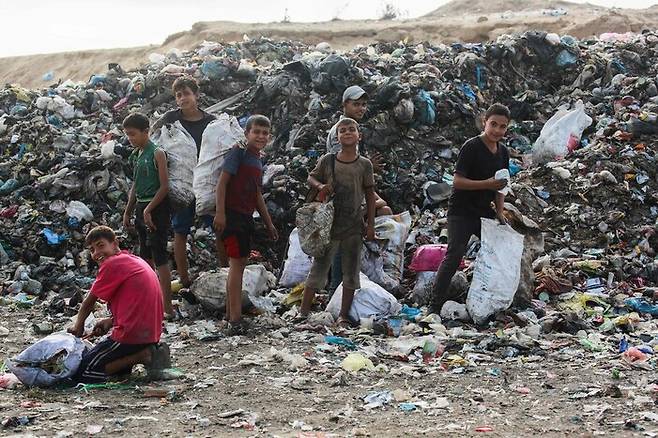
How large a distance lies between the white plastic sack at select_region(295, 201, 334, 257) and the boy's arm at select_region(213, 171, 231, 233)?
0.55 meters

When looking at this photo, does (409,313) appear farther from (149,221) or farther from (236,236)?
(149,221)

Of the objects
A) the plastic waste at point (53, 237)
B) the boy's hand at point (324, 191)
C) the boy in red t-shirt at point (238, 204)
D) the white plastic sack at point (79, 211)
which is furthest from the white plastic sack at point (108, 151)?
the boy's hand at point (324, 191)

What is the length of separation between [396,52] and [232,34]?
15570mm

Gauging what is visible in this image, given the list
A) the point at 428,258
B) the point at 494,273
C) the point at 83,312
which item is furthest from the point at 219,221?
the point at 494,273

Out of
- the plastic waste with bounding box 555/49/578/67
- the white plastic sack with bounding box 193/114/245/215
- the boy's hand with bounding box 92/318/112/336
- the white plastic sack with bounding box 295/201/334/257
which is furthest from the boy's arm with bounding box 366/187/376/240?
the plastic waste with bounding box 555/49/578/67

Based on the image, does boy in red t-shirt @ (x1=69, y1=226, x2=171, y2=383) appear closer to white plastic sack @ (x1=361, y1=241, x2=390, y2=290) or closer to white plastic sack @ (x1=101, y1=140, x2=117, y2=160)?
white plastic sack @ (x1=361, y1=241, x2=390, y2=290)

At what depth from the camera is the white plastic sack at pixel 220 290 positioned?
19.1 ft

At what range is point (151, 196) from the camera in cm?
561

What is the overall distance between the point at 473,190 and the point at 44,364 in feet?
10.3

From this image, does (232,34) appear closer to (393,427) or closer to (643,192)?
(643,192)

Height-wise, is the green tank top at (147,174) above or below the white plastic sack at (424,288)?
above

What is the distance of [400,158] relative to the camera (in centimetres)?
849

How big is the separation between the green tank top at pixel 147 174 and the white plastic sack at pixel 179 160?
0.17 meters

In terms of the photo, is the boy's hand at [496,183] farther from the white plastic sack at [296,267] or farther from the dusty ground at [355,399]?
the white plastic sack at [296,267]
